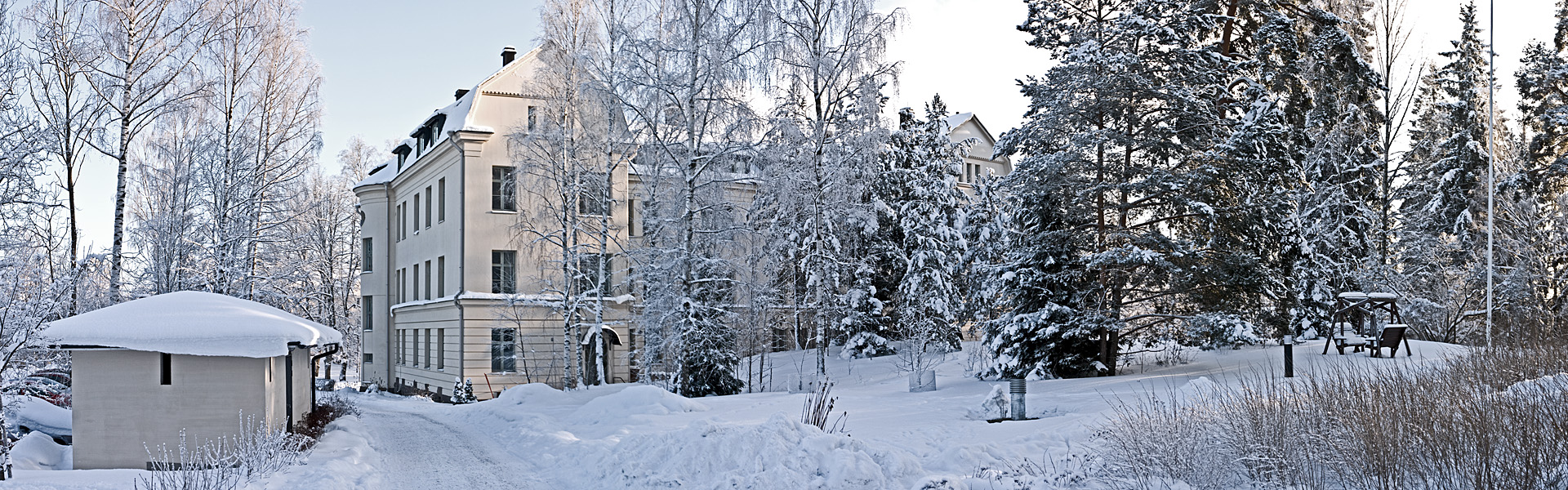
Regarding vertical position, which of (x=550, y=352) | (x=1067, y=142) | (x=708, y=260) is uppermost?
(x=1067, y=142)

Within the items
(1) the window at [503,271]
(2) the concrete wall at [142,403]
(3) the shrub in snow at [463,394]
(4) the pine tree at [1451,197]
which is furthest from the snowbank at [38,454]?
(4) the pine tree at [1451,197]

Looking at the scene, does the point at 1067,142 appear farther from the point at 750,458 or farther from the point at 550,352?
the point at 550,352

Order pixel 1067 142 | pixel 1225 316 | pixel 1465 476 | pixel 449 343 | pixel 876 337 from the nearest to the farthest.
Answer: pixel 1465 476, pixel 1225 316, pixel 1067 142, pixel 876 337, pixel 449 343

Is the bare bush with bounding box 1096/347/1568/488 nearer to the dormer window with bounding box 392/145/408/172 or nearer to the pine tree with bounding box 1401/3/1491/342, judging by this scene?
the pine tree with bounding box 1401/3/1491/342

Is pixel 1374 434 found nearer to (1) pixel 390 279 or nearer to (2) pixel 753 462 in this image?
(2) pixel 753 462

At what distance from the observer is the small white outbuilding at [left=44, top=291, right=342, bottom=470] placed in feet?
38.7

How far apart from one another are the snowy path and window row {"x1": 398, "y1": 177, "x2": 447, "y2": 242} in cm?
1311

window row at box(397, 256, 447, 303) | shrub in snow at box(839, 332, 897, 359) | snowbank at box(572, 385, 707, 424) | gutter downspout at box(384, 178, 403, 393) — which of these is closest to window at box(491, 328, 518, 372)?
window row at box(397, 256, 447, 303)

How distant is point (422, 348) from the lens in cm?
3469

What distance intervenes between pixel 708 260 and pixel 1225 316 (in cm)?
916

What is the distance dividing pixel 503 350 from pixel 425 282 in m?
6.13

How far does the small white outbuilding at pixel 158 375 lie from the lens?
1180 centimetres

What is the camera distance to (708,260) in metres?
19.8

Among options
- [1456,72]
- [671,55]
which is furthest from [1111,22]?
[1456,72]
